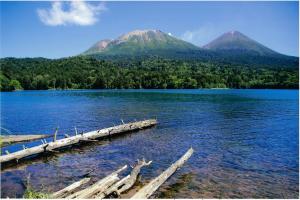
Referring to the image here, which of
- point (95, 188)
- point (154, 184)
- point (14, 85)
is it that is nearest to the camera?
point (95, 188)

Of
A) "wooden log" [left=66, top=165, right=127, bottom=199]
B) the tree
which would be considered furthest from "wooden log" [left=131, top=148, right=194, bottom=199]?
the tree

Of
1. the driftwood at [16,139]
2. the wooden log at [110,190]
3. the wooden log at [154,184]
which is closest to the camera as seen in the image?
the wooden log at [110,190]

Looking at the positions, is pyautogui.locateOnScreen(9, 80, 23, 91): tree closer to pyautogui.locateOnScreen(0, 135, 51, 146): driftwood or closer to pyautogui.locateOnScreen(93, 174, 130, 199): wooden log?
pyautogui.locateOnScreen(0, 135, 51, 146): driftwood

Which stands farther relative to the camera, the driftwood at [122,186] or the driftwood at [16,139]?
the driftwood at [16,139]

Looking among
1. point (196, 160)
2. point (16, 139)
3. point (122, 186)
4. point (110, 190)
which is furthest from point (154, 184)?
point (16, 139)

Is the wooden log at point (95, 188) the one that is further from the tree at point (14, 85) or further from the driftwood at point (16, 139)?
the tree at point (14, 85)

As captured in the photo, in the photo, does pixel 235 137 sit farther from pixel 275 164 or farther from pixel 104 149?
pixel 104 149

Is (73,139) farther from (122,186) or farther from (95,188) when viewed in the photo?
(95,188)

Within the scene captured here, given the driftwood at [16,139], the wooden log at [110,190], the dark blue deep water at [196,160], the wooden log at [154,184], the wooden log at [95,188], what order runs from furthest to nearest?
the driftwood at [16,139], the dark blue deep water at [196,160], the wooden log at [154,184], the wooden log at [110,190], the wooden log at [95,188]

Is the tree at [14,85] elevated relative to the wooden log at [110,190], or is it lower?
elevated

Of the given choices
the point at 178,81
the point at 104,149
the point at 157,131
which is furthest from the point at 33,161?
the point at 178,81

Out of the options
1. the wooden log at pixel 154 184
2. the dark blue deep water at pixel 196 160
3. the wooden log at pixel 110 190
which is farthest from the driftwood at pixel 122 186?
the wooden log at pixel 154 184

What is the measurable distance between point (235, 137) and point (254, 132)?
4.25 metres

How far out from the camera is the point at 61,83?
194875 millimetres
